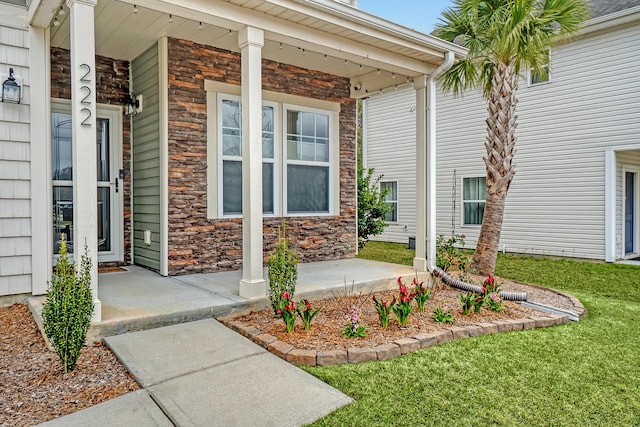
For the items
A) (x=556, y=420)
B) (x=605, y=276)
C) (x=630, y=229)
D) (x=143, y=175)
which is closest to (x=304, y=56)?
(x=143, y=175)

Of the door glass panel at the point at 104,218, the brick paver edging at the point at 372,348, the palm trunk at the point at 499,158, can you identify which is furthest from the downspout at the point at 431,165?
the door glass panel at the point at 104,218

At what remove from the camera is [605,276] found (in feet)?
24.8

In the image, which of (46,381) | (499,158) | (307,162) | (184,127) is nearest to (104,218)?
(184,127)

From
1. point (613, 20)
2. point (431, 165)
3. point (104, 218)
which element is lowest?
point (104, 218)

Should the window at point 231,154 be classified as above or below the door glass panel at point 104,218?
above

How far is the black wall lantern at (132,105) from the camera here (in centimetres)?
599

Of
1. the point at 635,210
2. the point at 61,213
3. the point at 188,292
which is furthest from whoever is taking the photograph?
the point at 635,210

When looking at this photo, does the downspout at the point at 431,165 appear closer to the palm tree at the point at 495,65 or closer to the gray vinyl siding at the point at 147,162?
the palm tree at the point at 495,65

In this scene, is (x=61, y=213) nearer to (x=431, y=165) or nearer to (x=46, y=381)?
(x=46, y=381)

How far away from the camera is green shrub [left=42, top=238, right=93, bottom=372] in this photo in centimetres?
289

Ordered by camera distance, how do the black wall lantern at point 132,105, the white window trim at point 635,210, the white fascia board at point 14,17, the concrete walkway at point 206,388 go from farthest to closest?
1. the white window trim at point 635,210
2. the black wall lantern at point 132,105
3. the white fascia board at point 14,17
4. the concrete walkway at point 206,388

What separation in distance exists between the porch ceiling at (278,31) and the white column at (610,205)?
5.15 m

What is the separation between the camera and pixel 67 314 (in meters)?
2.90

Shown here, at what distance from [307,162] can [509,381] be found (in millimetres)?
4670
